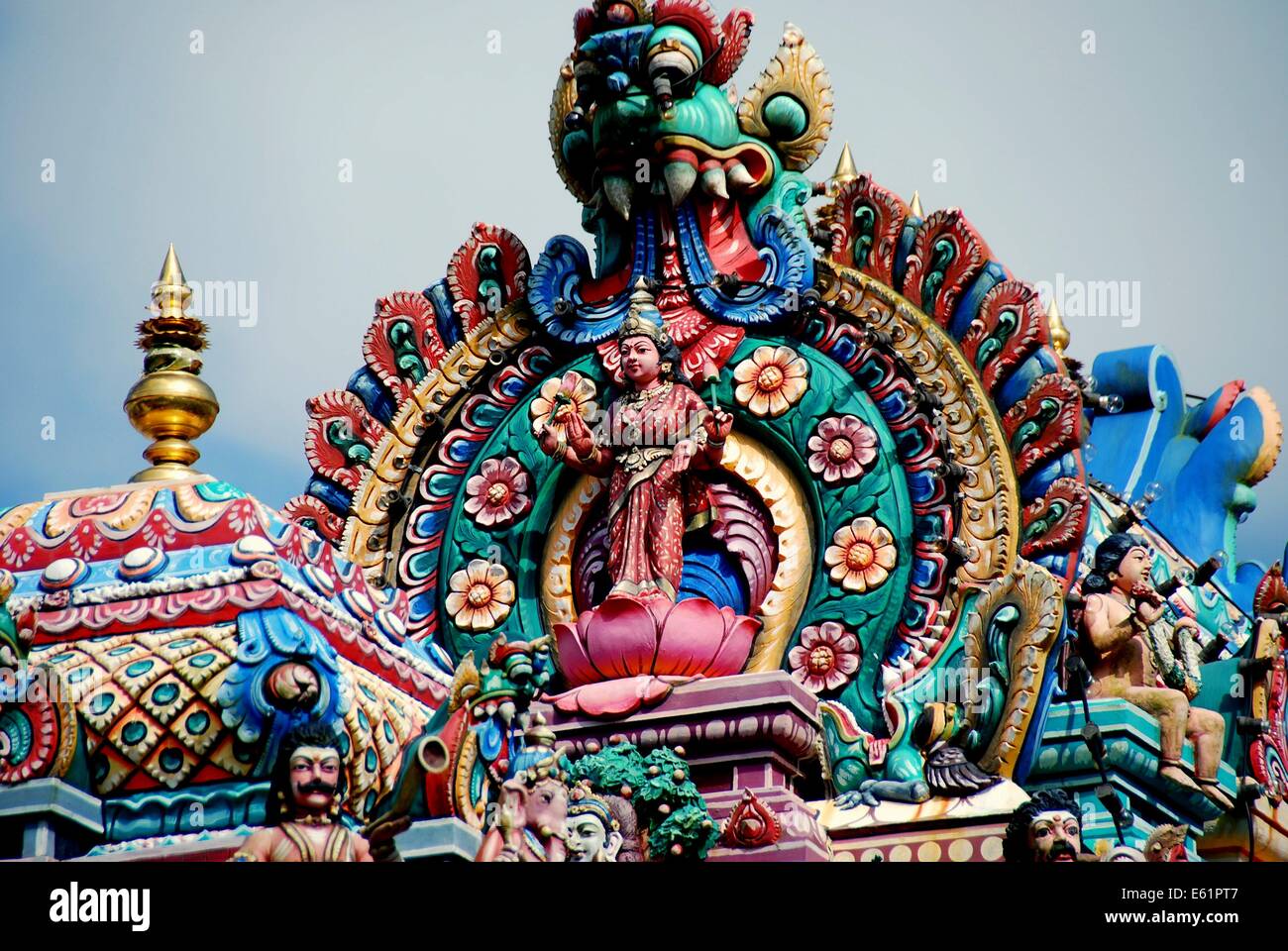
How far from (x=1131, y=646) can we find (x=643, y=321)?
3.57 meters

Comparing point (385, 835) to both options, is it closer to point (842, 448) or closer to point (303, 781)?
point (303, 781)

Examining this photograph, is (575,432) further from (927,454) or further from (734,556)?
(927,454)

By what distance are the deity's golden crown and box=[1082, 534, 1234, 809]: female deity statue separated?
118 inches

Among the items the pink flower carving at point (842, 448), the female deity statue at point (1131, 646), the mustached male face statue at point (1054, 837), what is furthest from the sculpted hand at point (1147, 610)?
the mustached male face statue at point (1054, 837)

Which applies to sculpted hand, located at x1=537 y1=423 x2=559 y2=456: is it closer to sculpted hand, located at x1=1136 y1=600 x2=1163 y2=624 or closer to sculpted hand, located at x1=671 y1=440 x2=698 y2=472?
sculpted hand, located at x1=671 y1=440 x2=698 y2=472

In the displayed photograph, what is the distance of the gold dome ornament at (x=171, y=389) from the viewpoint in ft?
42.8

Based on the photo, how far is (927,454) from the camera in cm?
1455

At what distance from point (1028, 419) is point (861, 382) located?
1148 mm

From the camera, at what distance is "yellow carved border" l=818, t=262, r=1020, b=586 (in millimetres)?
14117

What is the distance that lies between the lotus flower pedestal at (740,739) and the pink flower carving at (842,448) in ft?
5.84

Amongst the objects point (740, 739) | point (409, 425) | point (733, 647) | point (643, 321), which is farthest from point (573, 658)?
point (409, 425)

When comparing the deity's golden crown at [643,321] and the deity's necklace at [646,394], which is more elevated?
the deity's golden crown at [643,321]

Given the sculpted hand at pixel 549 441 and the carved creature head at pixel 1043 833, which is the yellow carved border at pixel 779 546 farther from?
the carved creature head at pixel 1043 833
